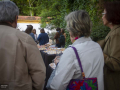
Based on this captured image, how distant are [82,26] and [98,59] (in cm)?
36

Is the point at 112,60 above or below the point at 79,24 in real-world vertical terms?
below

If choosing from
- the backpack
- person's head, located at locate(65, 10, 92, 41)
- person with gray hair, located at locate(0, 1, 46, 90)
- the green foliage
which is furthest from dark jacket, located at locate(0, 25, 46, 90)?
the backpack

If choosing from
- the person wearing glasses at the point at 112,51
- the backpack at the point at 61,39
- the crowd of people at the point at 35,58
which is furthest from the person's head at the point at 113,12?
the backpack at the point at 61,39

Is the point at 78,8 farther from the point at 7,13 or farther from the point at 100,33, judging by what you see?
the point at 7,13

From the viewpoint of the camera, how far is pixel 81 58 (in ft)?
4.34

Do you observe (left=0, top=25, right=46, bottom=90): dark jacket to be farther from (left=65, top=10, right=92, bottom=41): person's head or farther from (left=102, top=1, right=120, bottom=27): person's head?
(left=102, top=1, right=120, bottom=27): person's head

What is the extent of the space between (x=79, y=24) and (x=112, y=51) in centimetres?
52

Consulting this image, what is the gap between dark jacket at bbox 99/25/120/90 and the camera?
158cm

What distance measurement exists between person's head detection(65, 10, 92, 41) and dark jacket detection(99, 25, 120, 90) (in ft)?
1.26

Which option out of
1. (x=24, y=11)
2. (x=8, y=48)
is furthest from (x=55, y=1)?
(x=24, y=11)

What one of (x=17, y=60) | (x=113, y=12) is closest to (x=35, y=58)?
(x=17, y=60)

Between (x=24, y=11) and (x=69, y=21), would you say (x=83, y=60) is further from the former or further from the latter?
(x=24, y=11)

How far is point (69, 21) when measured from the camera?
144 cm

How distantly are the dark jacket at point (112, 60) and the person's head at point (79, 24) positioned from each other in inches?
15.1
